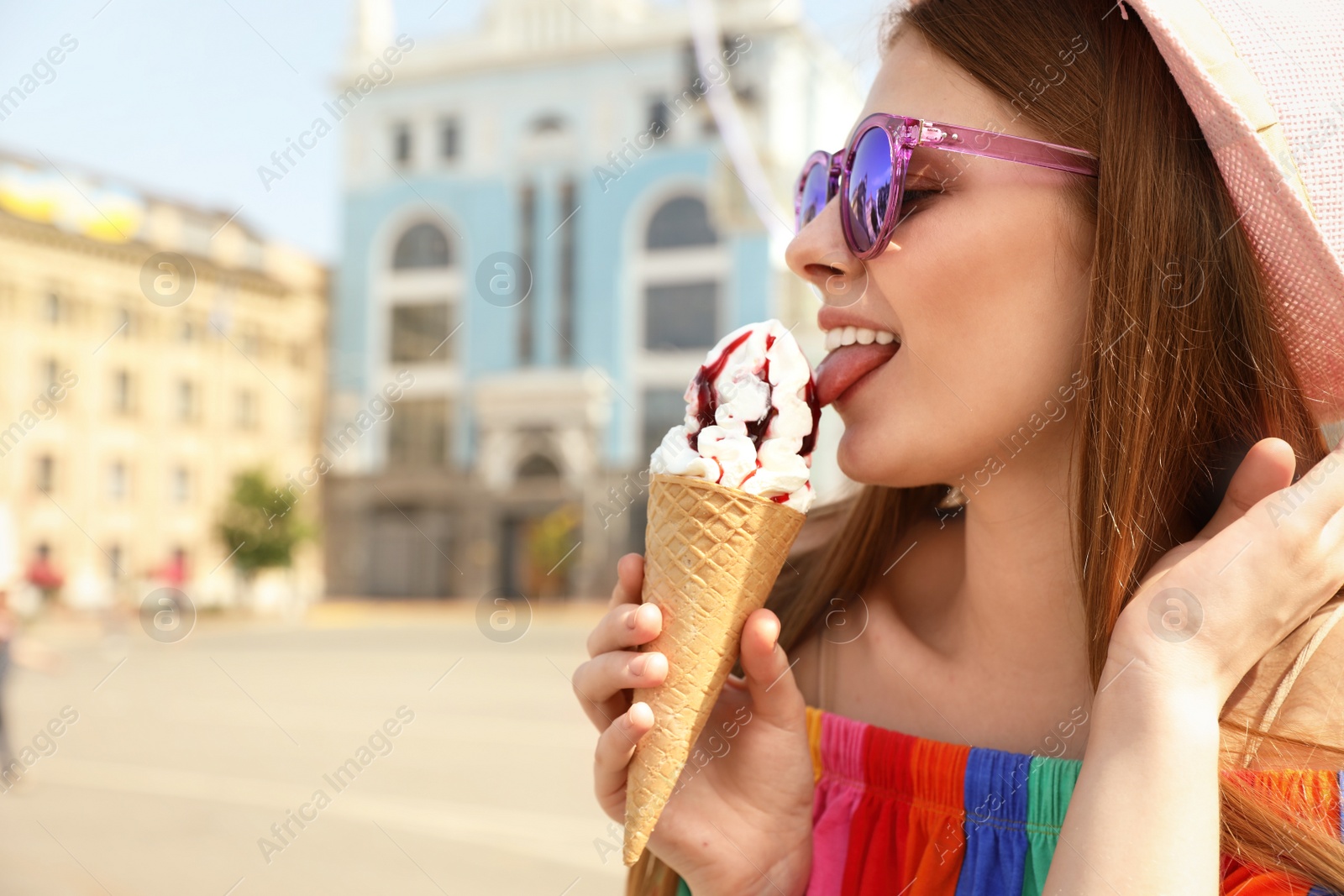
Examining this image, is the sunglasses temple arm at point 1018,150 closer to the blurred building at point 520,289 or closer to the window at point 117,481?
the blurred building at point 520,289

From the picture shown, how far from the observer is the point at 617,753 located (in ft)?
5.15

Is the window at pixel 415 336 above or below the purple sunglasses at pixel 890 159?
above

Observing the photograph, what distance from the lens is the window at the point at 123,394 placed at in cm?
3509

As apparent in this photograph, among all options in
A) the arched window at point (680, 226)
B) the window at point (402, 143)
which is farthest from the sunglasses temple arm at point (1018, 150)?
the window at point (402, 143)

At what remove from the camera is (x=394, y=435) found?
35.7 m

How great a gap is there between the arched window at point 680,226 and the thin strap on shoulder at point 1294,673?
100 ft

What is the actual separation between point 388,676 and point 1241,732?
49.4 ft

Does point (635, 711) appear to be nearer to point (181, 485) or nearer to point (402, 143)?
point (402, 143)

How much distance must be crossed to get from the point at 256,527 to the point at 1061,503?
34.5m

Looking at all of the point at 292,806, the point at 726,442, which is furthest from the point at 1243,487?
the point at 292,806

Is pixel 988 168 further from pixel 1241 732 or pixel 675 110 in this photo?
pixel 675 110

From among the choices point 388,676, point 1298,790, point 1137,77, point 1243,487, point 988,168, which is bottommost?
point 388,676

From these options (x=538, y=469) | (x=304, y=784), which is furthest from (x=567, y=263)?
(x=304, y=784)

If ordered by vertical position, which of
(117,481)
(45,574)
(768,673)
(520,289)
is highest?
(520,289)
